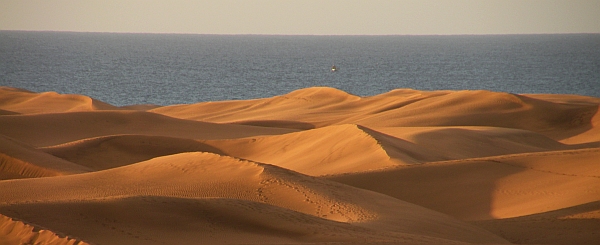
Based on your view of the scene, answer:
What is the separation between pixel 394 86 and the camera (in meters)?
73.2

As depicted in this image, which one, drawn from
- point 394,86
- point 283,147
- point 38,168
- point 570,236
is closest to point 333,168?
point 283,147

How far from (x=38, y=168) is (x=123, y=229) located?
8.31 metres

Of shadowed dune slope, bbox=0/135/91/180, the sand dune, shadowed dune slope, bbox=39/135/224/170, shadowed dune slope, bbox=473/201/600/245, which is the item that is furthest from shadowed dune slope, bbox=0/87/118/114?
shadowed dune slope, bbox=473/201/600/245

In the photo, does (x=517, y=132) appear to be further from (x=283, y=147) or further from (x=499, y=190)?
(x=499, y=190)

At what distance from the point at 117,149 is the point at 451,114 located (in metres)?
13.2

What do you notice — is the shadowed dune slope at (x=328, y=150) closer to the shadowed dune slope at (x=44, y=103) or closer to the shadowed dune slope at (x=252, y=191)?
the shadowed dune slope at (x=252, y=191)

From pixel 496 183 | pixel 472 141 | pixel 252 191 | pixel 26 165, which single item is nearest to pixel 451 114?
pixel 472 141

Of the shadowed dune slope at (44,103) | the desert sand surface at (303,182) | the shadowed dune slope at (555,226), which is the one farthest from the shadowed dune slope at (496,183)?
the shadowed dune slope at (44,103)

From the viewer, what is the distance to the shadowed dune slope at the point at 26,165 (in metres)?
15.1

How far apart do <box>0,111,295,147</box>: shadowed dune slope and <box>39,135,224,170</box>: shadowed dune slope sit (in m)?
3.11

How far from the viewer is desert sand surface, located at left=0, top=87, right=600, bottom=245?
810cm

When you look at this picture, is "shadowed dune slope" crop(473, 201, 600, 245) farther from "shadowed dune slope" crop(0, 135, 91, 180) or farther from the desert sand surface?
"shadowed dune slope" crop(0, 135, 91, 180)

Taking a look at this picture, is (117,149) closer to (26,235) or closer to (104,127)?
(104,127)

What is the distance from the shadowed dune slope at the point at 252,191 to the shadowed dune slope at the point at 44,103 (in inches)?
819
